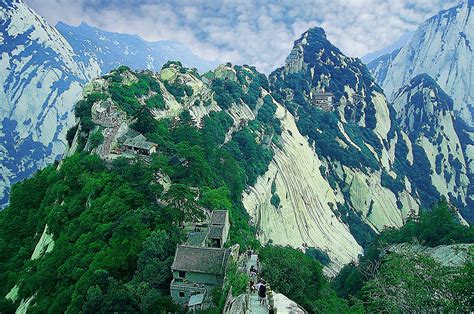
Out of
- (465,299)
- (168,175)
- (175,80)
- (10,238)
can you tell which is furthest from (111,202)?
(175,80)

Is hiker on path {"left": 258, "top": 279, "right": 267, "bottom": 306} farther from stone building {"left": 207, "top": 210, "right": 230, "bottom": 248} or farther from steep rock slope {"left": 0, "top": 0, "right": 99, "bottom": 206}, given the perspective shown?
steep rock slope {"left": 0, "top": 0, "right": 99, "bottom": 206}

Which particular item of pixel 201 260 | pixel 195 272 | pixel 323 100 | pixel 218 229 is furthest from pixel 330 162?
pixel 195 272

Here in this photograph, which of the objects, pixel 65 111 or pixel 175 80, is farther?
pixel 65 111

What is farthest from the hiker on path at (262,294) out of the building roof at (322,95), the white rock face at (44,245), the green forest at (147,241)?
the building roof at (322,95)

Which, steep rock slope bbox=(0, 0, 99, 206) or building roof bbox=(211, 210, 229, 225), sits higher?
steep rock slope bbox=(0, 0, 99, 206)

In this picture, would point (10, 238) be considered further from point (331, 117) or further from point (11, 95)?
point (11, 95)

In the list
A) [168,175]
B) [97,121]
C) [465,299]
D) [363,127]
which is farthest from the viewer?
[363,127]

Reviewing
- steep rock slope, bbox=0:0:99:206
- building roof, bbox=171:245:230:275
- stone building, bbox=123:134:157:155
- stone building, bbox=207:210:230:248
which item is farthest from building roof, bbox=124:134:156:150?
steep rock slope, bbox=0:0:99:206
